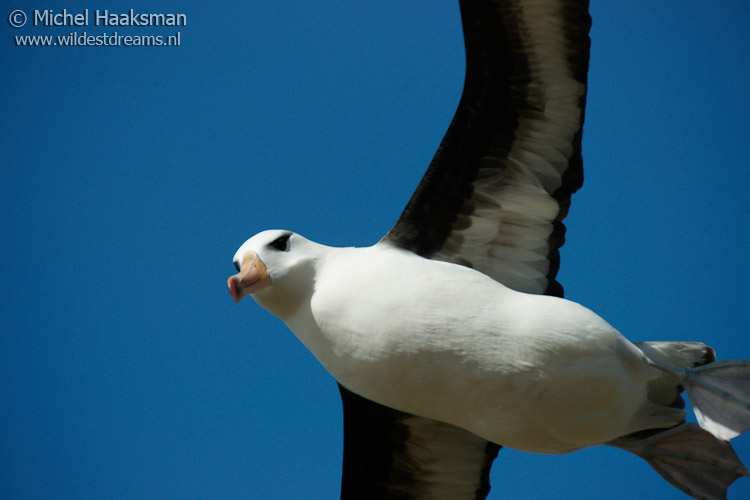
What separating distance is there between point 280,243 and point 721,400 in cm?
283

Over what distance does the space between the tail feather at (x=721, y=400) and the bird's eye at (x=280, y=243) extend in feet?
8.53

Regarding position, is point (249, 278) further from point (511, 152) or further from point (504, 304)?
point (511, 152)

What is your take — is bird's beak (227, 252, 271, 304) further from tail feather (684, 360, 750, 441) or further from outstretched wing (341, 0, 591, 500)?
tail feather (684, 360, 750, 441)

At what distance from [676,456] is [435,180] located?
2.32m

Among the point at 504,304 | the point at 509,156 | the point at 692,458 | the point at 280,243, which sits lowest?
the point at 692,458

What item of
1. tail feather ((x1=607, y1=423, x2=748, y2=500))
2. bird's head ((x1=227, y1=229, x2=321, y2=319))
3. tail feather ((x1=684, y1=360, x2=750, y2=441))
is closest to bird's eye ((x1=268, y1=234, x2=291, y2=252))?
bird's head ((x1=227, y1=229, x2=321, y2=319))

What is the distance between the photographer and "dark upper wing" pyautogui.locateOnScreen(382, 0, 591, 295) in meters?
4.77

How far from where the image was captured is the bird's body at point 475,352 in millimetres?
4465

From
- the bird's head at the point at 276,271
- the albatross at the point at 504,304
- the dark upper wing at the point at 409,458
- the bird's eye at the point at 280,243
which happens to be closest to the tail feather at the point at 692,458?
the albatross at the point at 504,304

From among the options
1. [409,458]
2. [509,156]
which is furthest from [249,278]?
[409,458]

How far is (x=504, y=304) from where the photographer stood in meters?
4.68

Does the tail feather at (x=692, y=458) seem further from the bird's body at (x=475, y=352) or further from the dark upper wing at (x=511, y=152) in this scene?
the dark upper wing at (x=511, y=152)

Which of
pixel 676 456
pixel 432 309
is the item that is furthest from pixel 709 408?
pixel 432 309

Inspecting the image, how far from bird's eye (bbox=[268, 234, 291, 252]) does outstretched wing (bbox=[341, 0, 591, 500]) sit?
24.3 inches
